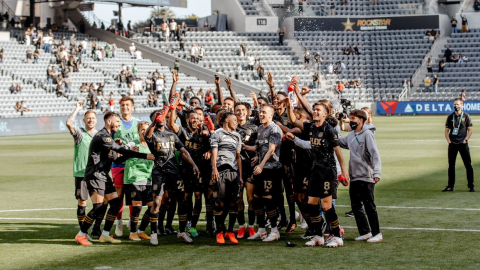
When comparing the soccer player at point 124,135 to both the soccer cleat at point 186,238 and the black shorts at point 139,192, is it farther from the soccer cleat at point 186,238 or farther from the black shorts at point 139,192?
the soccer cleat at point 186,238

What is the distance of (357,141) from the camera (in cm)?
1037

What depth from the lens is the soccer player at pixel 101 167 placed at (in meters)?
10.3

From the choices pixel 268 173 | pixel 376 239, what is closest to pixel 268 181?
A: pixel 268 173

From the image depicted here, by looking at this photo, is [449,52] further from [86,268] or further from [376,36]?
[86,268]

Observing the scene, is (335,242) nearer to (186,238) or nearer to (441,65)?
(186,238)

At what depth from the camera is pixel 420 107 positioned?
188 feet

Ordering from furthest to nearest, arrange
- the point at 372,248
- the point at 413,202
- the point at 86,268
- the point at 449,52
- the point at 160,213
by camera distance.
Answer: the point at 449,52 → the point at 413,202 → the point at 160,213 → the point at 372,248 → the point at 86,268

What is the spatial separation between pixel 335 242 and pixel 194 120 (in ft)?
9.54

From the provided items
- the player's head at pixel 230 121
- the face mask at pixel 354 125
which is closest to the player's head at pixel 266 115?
the player's head at pixel 230 121

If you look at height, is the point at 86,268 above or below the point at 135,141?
below

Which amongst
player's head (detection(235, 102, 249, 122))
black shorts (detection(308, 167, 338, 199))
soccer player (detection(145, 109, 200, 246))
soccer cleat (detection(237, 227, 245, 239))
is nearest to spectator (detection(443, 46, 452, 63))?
player's head (detection(235, 102, 249, 122))

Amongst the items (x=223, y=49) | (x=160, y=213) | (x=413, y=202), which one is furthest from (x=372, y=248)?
(x=223, y=49)

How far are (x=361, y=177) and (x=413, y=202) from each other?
168 inches

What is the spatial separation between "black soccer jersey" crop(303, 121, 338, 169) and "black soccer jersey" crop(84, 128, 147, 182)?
2.54 m
